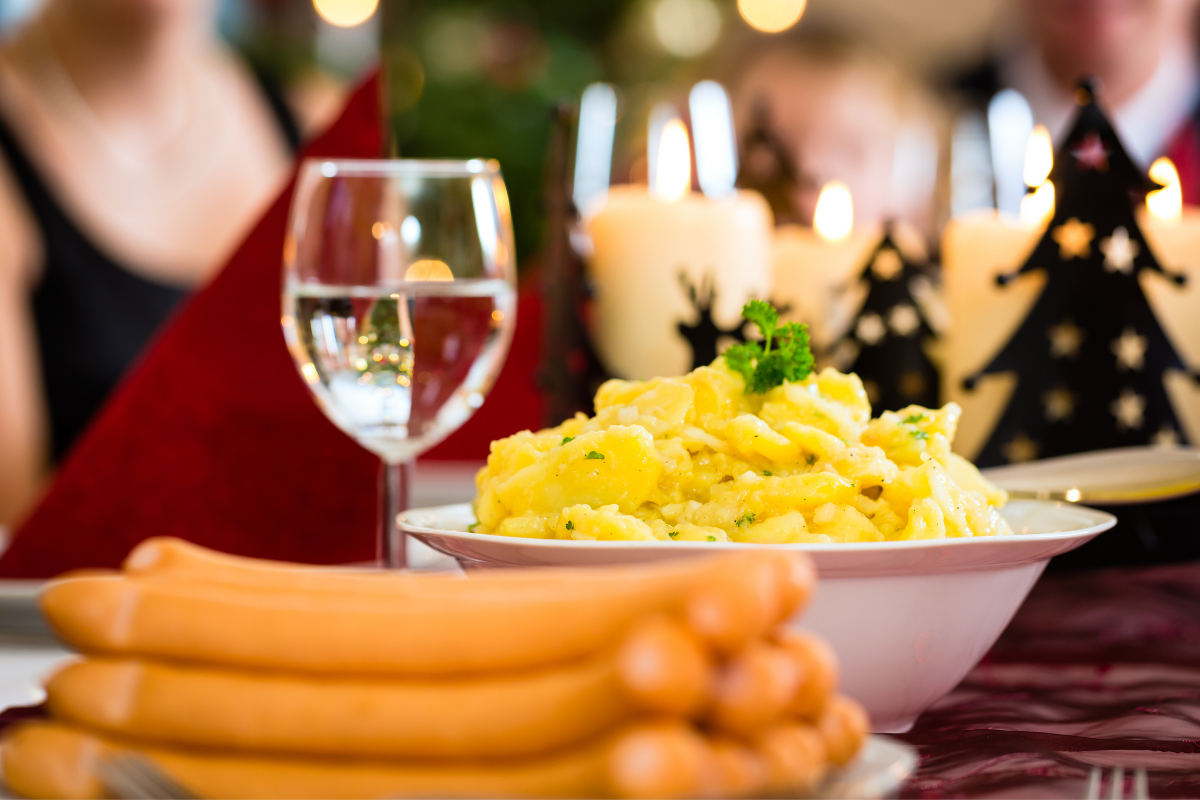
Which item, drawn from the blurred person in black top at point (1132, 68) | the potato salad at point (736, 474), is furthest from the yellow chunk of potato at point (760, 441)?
the blurred person in black top at point (1132, 68)

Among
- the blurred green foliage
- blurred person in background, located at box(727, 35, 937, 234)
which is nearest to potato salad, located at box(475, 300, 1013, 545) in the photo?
blurred person in background, located at box(727, 35, 937, 234)

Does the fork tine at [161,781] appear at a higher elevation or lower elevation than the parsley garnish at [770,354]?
lower

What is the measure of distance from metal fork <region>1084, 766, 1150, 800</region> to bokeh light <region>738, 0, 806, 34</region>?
707cm

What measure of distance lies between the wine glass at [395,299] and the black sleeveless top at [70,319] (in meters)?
1.90

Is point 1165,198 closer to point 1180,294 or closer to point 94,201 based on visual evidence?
point 1180,294

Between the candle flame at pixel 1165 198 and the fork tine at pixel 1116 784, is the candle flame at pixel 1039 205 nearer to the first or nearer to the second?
the candle flame at pixel 1165 198

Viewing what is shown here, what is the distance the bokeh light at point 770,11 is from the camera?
23.6 ft

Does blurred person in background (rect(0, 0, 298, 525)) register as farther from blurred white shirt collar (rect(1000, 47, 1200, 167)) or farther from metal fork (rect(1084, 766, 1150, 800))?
blurred white shirt collar (rect(1000, 47, 1200, 167))

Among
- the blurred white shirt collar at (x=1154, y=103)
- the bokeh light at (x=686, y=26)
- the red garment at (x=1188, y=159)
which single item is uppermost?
the bokeh light at (x=686, y=26)

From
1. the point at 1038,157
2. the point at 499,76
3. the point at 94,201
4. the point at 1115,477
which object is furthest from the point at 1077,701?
the point at 499,76

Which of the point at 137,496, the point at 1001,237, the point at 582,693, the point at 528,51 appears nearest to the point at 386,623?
the point at 582,693

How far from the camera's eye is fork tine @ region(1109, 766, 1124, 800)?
21.4 inches

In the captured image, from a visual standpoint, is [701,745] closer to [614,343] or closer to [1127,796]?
[1127,796]

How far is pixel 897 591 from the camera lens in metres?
0.62
